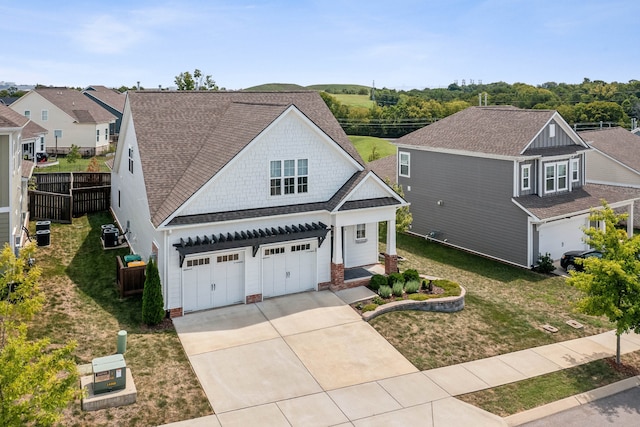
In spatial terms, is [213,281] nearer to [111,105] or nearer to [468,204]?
[468,204]

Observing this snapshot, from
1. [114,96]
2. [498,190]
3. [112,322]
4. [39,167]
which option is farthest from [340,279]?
[114,96]

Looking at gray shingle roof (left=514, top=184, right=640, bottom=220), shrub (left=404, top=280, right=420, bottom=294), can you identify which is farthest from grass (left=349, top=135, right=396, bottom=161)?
shrub (left=404, top=280, right=420, bottom=294)

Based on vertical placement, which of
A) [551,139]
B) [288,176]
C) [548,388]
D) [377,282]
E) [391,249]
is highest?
[551,139]

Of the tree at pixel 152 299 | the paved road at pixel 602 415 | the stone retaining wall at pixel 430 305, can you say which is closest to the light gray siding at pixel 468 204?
the stone retaining wall at pixel 430 305

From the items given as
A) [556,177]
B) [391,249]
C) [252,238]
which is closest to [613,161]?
[556,177]

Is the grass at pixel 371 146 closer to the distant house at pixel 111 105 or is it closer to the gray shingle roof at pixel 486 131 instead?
the distant house at pixel 111 105

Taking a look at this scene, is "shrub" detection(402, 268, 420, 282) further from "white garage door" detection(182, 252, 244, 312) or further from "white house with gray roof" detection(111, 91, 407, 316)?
"white garage door" detection(182, 252, 244, 312)

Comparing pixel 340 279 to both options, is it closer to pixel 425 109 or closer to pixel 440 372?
pixel 440 372
